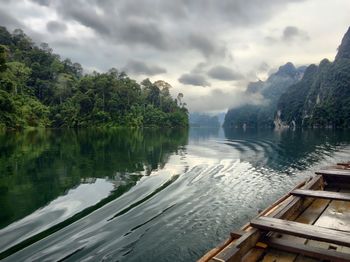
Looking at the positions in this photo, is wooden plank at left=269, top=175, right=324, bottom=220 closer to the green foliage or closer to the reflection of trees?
the reflection of trees

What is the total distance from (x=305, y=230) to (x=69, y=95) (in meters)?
Result: 126

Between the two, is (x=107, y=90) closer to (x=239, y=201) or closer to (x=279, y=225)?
(x=239, y=201)

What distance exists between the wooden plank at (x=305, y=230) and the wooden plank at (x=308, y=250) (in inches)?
8.8

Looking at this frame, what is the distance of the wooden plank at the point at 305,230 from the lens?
424cm

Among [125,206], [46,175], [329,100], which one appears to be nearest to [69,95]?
[46,175]

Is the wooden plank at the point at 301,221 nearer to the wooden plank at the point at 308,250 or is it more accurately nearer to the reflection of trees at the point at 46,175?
the wooden plank at the point at 308,250

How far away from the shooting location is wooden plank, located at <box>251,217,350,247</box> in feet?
13.9

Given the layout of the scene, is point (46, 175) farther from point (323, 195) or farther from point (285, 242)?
point (285, 242)

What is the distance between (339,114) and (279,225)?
155 m

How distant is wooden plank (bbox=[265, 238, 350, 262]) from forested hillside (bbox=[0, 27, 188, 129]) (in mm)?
80180

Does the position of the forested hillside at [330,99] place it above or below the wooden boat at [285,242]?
above

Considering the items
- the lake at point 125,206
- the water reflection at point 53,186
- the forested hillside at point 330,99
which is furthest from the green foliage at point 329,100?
the water reflection at point 53,186

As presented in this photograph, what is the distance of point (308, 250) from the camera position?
4.43 m

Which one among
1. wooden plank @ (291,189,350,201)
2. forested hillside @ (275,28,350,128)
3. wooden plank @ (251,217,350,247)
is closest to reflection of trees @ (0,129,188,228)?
wooden plank @ (251,217,350,247)
